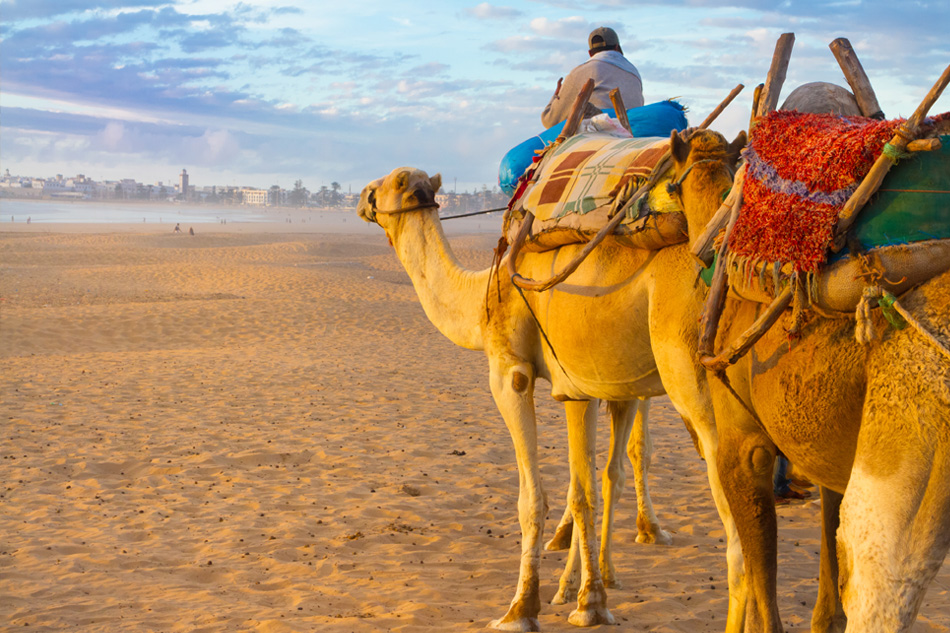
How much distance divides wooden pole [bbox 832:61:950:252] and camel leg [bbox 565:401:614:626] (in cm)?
304

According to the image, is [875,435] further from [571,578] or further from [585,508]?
[571,578]

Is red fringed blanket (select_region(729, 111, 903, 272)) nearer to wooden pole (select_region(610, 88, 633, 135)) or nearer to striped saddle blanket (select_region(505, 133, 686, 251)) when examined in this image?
striped saddle blanket (select_region(505, 133, 686, 251))

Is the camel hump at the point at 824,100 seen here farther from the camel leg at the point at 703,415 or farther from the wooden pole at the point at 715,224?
the camel leg at the point at 703,415

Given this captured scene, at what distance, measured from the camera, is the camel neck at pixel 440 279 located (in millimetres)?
5672

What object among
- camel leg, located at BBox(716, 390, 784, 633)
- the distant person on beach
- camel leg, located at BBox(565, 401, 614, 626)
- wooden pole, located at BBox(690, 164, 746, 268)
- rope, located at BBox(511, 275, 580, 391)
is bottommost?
camel leg, located at BBox(565, 401, 614, 626)

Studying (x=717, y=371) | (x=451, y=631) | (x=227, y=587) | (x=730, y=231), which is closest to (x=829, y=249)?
(x=730, y=231)

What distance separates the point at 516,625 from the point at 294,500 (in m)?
3.25

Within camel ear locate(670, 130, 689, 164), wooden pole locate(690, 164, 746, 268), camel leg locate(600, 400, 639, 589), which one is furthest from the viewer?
camel leg locate(600, 400, 639, 589)

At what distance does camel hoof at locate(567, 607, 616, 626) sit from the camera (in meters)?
5.17

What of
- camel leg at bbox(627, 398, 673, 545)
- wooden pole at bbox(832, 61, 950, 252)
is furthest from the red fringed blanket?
camel leg at bbox(627, 398, 673, 545)

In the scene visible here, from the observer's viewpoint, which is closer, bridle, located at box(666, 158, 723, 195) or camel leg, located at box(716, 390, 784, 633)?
camel leg, located at box(716, 390, 784, 633)

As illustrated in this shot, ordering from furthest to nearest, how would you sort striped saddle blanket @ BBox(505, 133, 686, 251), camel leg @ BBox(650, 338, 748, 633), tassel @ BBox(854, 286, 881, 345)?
striped saddle blanket @ BBox(505, 133, 686, 251), camel leg @ BBox(650, 338, 748, 633), tassel @ BBox(854, 286, 881, 345)

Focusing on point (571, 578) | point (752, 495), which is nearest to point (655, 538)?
point (571, 578)

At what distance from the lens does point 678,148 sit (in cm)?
363
